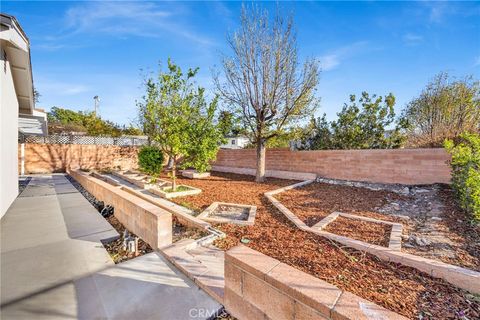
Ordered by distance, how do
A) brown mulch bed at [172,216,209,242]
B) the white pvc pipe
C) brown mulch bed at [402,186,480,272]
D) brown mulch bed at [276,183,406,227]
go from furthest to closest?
the white pvc pipe < brown mulch bed at [276,183,406,227] < brown mulch bed at [172,216,209,242] < brown mulch bed at [402,186,480,272]

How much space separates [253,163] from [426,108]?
1025 centimetres

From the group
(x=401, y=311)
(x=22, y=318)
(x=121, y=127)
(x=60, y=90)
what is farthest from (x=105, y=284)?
(x=121, y=127)

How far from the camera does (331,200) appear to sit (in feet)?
19.8

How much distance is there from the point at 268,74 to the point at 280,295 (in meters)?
8.55

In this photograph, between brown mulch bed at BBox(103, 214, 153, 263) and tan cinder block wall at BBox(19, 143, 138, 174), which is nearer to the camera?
brown mulch bed at BBox(103, 214, 153, 263)

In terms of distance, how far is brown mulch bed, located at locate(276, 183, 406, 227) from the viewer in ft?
15.8

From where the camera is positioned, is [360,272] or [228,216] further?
[228,216]

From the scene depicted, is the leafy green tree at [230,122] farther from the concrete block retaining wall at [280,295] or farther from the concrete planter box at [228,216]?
the concrete block retaining wall at [280,295]

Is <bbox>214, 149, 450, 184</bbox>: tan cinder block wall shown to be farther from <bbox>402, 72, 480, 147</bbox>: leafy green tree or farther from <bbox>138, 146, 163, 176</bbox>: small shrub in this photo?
<bbox>138, 146, 163, 176</bbox>: small shrub

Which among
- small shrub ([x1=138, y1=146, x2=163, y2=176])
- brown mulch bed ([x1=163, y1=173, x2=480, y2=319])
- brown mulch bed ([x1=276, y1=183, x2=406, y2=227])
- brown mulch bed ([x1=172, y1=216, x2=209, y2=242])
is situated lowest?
brown mulch bed ([x1=172, y1=216, x2=209, y2=242])

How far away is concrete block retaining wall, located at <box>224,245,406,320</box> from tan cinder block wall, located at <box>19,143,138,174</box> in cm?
1567

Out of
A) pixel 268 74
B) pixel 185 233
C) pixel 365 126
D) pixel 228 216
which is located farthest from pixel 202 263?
pixel 365 126
